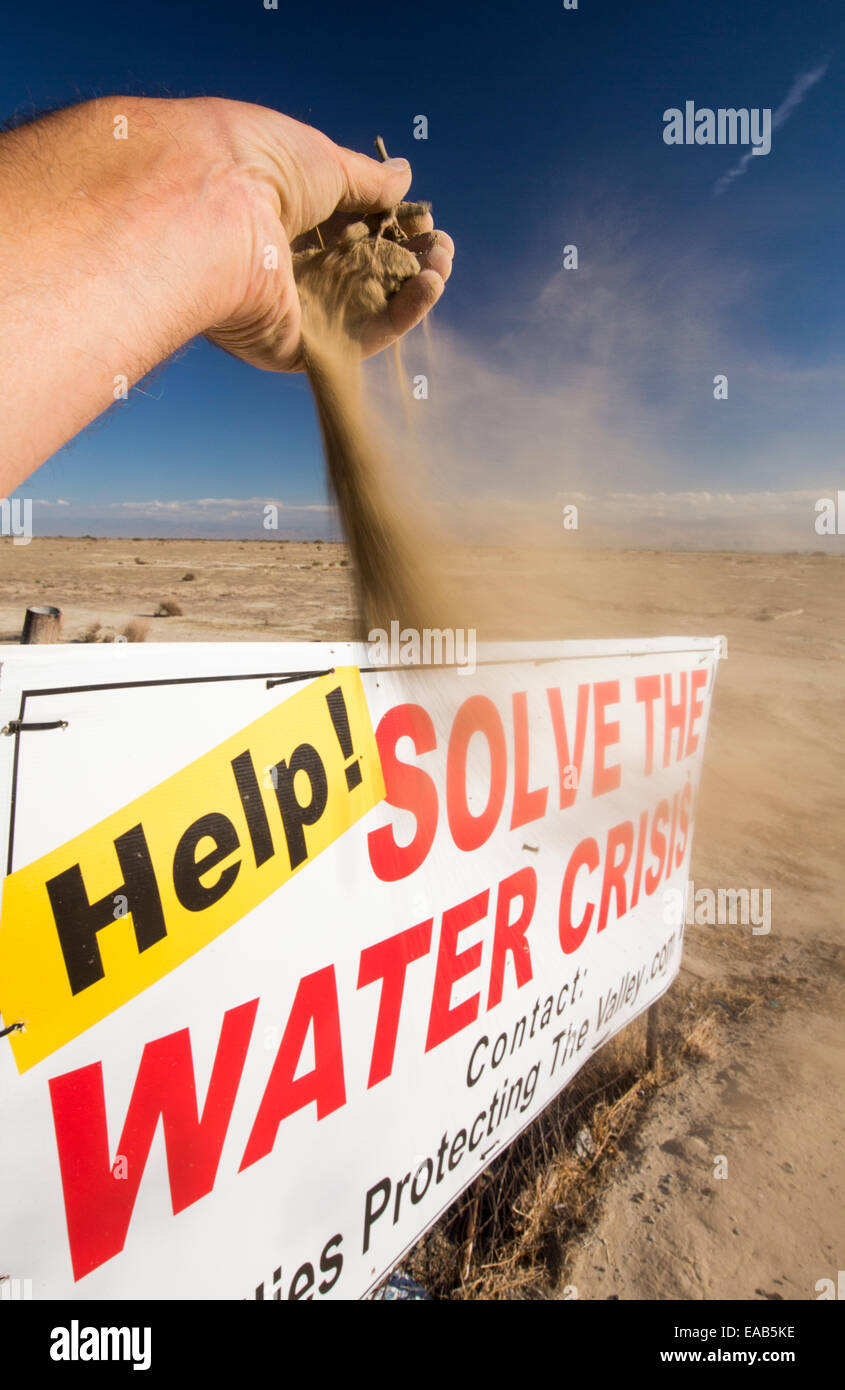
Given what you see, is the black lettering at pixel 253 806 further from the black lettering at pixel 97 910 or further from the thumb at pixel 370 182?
the thumb at pixel 370 182

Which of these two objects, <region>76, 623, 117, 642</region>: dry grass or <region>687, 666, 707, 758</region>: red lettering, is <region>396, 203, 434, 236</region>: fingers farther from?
<region>76, 623, 117, 642</region>: dry grass

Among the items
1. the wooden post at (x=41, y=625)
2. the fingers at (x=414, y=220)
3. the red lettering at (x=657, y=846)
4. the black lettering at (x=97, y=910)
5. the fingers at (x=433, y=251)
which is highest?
the fingers at (x=414, y=220)

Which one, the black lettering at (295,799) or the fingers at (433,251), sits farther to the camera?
the fingers at (433,251)

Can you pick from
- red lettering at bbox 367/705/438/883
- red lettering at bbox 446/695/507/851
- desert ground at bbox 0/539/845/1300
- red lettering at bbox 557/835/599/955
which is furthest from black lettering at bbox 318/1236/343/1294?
desert ground at bbox 0/539/845/1300

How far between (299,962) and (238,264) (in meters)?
1.25

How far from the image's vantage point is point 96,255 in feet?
2.93

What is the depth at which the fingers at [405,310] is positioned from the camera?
158cm

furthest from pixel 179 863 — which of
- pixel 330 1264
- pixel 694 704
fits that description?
pixel 694 704

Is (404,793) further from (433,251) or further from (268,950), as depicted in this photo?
(433,251)

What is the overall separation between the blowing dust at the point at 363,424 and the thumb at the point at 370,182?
39mm

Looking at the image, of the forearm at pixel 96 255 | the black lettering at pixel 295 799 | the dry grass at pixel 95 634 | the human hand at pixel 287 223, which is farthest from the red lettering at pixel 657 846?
the dry grass at pixel 95 634

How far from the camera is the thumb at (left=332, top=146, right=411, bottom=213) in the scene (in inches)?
55.2

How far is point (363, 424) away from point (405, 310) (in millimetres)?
298

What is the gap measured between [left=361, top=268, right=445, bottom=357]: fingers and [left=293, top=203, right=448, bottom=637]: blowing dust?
0.06 ft
